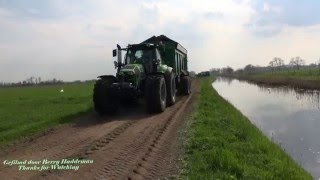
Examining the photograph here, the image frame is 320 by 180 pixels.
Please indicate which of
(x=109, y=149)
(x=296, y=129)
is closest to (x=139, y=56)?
(x=296, y=129)

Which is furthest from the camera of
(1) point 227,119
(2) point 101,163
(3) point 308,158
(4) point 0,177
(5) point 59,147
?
(1) point 227,119

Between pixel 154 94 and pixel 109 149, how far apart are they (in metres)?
6.04

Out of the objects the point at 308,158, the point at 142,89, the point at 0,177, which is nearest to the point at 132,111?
the point at 142,89

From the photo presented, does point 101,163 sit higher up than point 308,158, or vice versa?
point 101,163

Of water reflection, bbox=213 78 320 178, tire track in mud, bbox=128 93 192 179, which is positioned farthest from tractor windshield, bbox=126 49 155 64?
tire track in mud, bbox=128 93 192 179

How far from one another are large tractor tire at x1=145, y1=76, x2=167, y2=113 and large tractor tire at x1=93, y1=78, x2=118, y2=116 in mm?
1204

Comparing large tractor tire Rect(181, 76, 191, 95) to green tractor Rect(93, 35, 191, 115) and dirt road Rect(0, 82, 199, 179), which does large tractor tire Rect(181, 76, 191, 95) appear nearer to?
green tractor Rect(93, 35, 191, 115)

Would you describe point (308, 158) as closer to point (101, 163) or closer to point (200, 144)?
point (200, 144)

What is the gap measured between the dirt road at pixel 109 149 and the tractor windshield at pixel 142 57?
135 inches

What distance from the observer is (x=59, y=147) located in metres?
9.41

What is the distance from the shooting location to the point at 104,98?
14930mm

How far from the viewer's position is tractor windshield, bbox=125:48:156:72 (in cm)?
1686

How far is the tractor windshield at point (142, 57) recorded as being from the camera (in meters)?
16.9

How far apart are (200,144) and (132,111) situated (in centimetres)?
701
